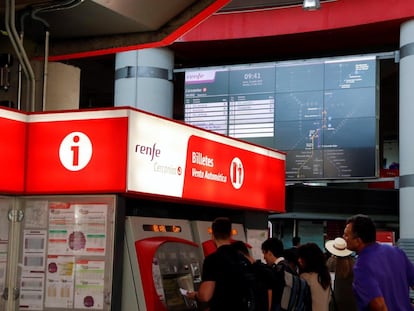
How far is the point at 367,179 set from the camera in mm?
10828

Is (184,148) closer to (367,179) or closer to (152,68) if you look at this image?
(367,179)

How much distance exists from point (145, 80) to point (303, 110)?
262cm

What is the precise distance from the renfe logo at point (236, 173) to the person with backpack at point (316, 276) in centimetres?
69

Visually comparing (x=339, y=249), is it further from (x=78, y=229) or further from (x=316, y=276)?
(x=78, y=229)

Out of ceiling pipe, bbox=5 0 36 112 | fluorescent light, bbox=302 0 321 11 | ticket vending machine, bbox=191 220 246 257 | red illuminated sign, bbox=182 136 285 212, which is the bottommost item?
ticket vending machine, bbox=191 220 246 257

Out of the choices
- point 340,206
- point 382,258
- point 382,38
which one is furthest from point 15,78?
point 340,206

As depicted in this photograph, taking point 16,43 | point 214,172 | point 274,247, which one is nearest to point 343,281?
point 274,247

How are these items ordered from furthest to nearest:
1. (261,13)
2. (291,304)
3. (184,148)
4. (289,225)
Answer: (289,225)
(261,13)
(291,304)
(184,148)

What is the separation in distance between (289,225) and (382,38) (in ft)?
14.1

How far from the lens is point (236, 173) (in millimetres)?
5809

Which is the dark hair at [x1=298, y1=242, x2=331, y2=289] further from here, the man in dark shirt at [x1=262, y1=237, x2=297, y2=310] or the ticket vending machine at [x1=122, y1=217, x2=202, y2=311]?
the ticket vending machine at [x1=122, y1=217, x2=202, y2=311]

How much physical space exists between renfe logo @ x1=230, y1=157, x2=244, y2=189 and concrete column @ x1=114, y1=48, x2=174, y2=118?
634cm

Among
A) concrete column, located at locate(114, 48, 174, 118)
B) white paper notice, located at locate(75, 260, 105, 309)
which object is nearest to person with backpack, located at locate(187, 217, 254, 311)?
white paper notice, located at locate(75, 260, 105, 309)

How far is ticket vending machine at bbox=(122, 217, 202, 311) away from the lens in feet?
15.0
